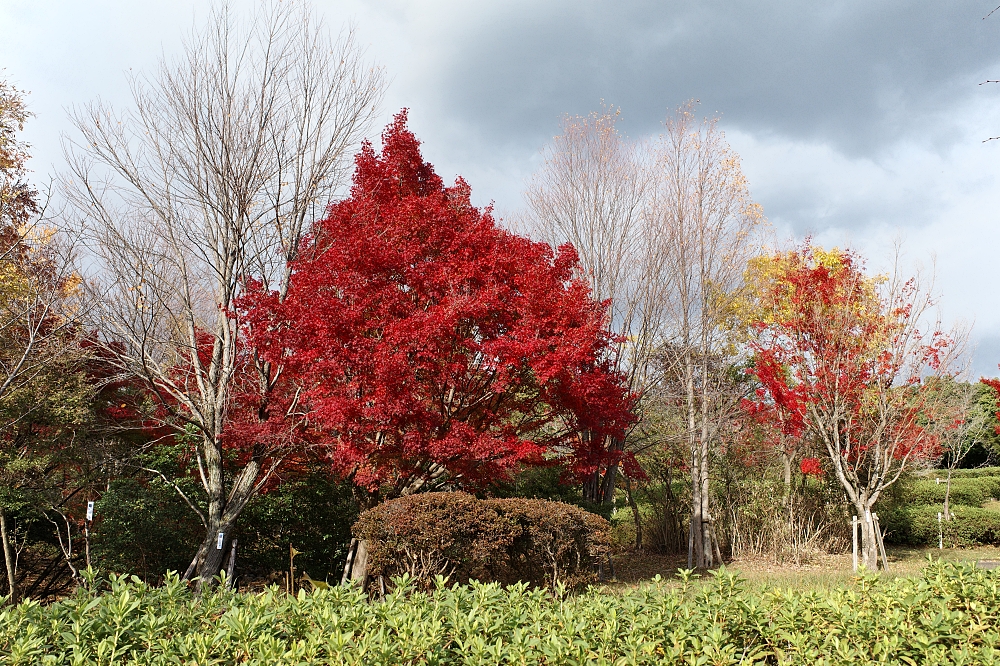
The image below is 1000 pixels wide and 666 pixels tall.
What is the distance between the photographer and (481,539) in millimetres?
7582

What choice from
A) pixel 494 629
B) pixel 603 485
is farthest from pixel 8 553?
pixel 603 485

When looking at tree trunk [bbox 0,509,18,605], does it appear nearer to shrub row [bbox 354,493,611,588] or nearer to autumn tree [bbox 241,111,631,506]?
autumn tree [bbox 241,111,631,506]

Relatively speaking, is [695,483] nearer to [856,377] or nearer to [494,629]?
[856,377]

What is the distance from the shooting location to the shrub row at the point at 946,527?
15180 millimetres

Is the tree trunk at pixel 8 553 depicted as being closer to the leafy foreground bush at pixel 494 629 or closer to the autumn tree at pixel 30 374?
the autumn tree at pixel 30 374

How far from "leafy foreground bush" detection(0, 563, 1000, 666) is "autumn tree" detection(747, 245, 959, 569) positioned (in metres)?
7.80

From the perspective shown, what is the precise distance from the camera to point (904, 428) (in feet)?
35.3

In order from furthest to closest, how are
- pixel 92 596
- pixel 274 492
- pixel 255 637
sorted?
1. pixel 274 492
2. pixel 92 596
3. pixel 255 637

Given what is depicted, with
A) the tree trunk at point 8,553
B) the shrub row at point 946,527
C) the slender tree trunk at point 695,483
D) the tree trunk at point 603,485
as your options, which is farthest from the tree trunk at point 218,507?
the shrub row at point 946,527

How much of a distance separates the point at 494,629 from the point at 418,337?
5.22 m

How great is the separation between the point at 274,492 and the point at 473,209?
17.8 ft

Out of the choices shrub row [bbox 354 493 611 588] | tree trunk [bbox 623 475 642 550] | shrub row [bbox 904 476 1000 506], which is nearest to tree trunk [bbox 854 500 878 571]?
tree trunk [bbox 623 475 642 550]

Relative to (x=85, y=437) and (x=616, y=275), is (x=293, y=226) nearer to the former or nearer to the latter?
(x=85, y=437)

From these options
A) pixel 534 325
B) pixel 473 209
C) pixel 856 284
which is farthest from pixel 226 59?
pixel 856 284
